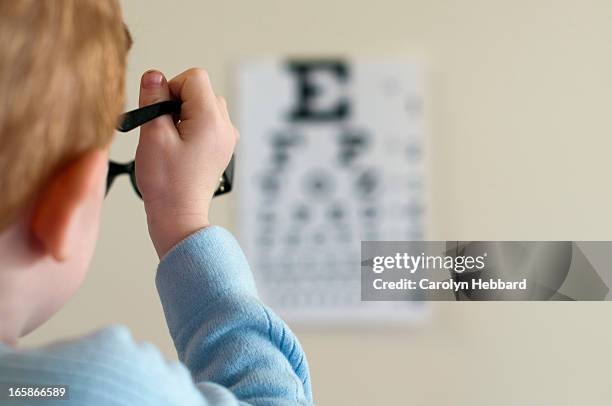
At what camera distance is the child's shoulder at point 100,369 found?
436 mm

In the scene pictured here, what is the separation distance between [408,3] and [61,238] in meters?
1.74

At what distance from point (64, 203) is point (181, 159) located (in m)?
0.13

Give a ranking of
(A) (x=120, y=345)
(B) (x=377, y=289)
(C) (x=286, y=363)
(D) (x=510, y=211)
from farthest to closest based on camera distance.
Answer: (D) (x=510, y=211), (B) (x=377, y=289), (C) (x=286, y=363), (A) (x=120, y=345)

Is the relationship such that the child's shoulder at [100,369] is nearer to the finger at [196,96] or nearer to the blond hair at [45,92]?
the blond hair at [45,92]

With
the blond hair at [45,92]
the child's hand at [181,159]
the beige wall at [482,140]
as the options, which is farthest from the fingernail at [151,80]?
the beige wall at [482,140]

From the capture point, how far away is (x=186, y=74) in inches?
23.7

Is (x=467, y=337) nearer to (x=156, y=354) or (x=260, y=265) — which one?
(x=260, y=265)

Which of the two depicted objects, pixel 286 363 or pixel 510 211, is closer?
pixel 286 363

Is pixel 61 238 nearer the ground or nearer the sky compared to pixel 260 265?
nearer the sky

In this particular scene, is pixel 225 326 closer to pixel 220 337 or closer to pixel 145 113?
pixel 220 337

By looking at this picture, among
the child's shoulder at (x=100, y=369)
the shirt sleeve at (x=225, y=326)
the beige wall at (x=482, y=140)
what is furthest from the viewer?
the beige wall at (x=482, y=140)

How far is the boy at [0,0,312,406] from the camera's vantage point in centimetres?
45

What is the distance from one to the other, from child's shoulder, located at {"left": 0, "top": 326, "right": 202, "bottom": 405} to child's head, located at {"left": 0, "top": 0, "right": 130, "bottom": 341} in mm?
44

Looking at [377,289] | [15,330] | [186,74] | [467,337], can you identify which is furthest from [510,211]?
[15,330]
